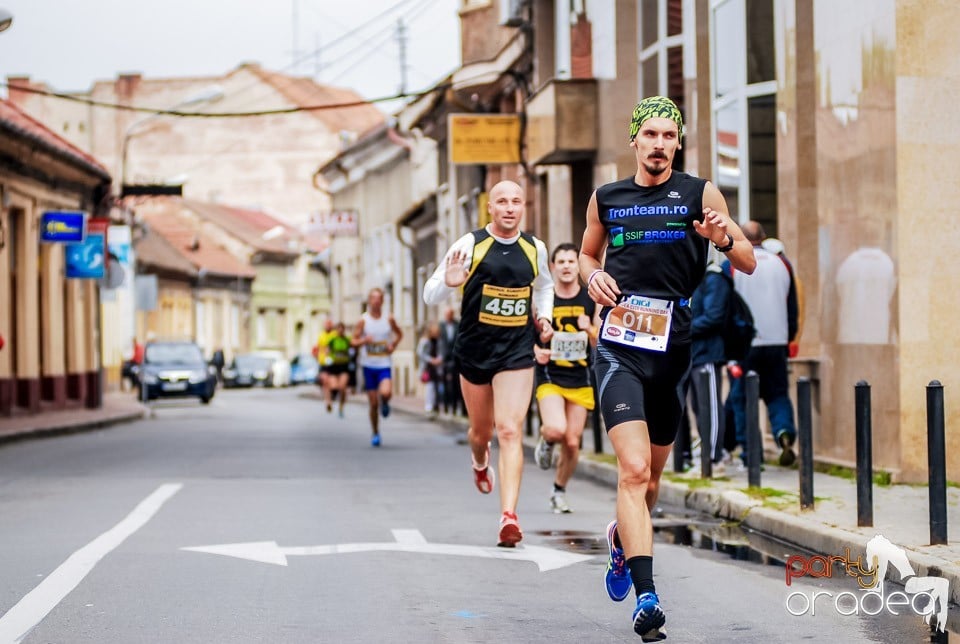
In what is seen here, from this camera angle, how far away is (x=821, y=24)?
14469 mm

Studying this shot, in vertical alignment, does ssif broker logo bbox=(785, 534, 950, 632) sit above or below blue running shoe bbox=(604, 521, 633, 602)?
below

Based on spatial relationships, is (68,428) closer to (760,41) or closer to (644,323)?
(760,41)

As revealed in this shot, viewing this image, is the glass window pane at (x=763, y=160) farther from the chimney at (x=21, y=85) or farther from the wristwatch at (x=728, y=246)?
the chimney at (x=21, y=85)

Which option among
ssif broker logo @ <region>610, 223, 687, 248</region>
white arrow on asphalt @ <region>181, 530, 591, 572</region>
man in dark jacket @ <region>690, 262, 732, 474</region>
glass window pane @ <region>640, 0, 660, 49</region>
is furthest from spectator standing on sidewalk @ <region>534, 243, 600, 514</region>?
glass window pane @ <region>640, 0, 660, 49</region>

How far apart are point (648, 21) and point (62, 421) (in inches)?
521

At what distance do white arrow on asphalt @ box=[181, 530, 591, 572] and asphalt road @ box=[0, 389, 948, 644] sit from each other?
16mm

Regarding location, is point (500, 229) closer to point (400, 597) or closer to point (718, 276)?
point (400, 597)

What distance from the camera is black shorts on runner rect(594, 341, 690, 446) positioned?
6590mm

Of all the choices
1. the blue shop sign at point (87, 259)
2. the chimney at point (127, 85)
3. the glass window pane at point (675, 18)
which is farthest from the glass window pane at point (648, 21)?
the chimney at point (127, 85)

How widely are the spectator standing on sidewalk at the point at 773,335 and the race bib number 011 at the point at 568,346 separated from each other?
7.95ft

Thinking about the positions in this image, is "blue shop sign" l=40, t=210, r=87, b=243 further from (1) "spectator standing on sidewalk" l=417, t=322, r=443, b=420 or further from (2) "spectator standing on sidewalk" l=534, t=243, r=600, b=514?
(2) "spectator standing on sidewalk" l=534, t=243, r=600, b=514

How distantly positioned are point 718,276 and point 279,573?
6190 millimetres

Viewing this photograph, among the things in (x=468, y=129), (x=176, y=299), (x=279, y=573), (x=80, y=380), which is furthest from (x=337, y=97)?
(x=279, y=573)

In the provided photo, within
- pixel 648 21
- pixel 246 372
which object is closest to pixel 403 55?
pixel 246 372
